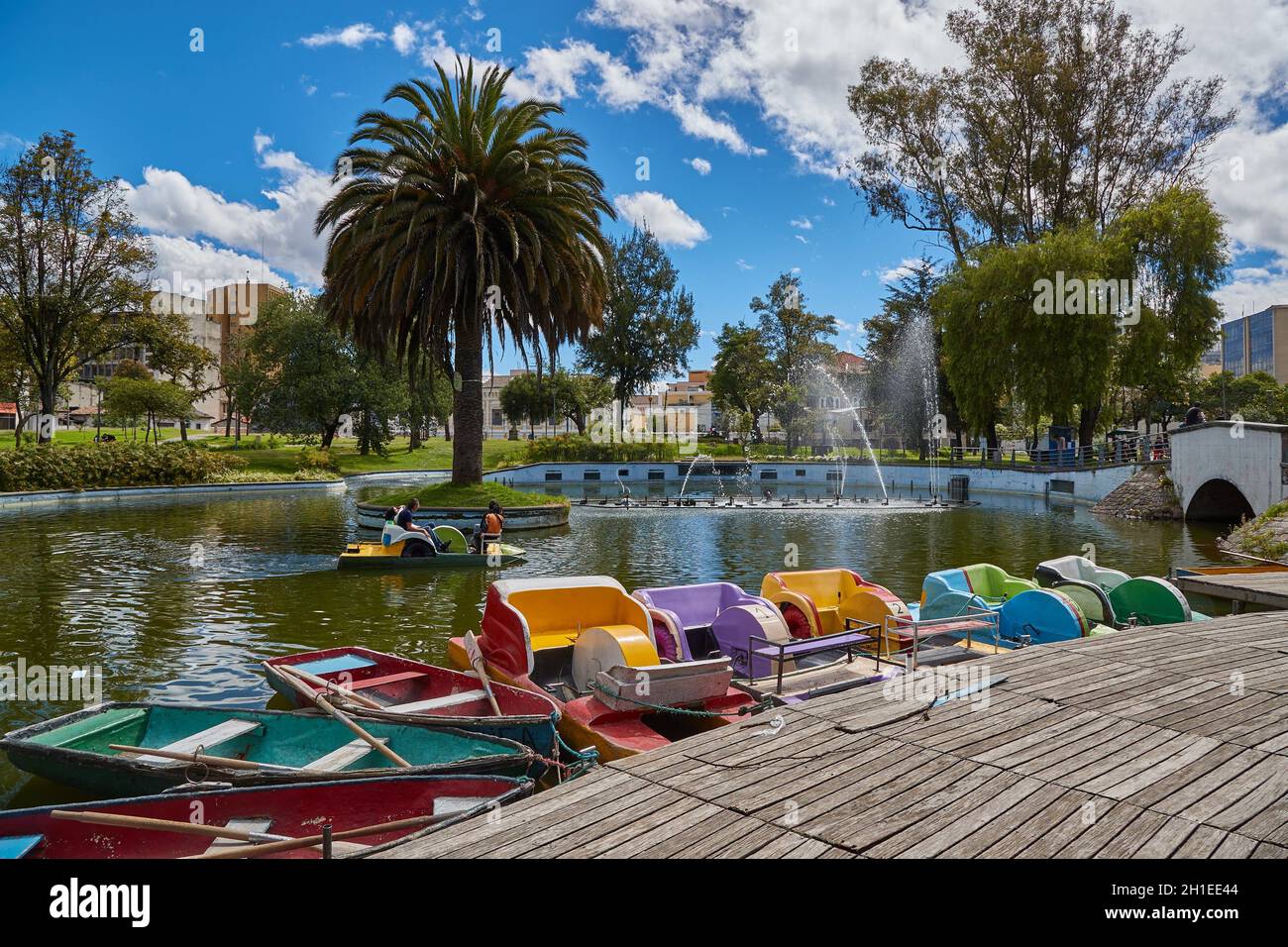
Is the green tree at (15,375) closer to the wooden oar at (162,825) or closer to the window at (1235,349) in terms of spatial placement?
the wooden oar at (162,825)

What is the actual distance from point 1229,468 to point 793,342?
2072 inches

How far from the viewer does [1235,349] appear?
458 ft

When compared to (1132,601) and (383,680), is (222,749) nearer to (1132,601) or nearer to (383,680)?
(383,680)

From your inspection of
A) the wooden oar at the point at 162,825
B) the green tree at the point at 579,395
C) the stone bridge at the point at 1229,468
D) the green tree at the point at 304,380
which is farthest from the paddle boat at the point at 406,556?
the green tree at the point at 579,395

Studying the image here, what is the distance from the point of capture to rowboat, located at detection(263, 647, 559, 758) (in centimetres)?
714

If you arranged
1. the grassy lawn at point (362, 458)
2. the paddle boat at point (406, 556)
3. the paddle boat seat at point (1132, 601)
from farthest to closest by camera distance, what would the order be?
the grassy lawn at point (362, 458)
the paddle boat at point (406, 556)
the paddle boat seat at point (1132, 601)

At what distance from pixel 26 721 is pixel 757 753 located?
8030 mm

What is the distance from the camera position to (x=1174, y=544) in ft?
79.5

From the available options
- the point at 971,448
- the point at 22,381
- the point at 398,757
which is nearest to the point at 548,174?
the point at 398,757

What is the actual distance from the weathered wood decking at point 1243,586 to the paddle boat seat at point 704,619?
914 centimetres

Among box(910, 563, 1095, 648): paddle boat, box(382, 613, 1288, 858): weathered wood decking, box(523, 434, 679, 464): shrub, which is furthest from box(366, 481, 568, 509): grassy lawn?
box(523, 434, 679, 464): shrub

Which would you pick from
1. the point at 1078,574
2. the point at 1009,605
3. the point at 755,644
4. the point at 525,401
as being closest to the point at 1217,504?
the point at 1078,574

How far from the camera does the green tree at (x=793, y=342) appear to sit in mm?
74938

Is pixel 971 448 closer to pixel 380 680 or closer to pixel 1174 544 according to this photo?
pixel 1174 544
